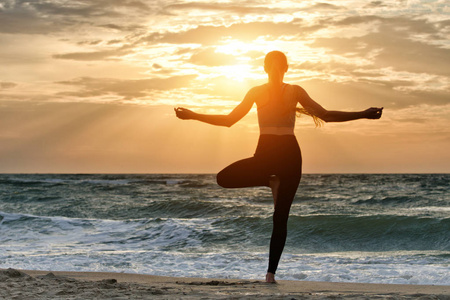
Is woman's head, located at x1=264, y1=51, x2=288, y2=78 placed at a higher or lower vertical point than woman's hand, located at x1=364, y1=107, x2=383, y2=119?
higher

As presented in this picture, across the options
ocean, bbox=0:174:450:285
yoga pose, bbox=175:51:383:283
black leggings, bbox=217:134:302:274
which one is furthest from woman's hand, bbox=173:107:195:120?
ocean, bbox=0:174:450:285

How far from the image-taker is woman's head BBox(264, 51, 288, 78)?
18.1 ft

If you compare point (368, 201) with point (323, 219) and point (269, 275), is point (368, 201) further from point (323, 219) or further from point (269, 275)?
point (269, 275)

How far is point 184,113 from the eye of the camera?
5.07m

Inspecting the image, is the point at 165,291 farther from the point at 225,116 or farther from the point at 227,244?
the point at 227,244

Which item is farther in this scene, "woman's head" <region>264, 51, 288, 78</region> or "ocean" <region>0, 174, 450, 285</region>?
"ocean" <region>0, 174, 450, 285</region>

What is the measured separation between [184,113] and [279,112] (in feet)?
3.03

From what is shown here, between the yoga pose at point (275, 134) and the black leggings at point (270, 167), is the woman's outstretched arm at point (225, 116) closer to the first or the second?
the yoga pose at point (275, 134)

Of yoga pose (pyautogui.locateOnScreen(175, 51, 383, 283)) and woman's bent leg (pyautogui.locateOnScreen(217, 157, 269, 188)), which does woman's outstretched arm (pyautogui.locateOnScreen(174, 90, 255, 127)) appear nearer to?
→ yoga pose (pyautogui.locateOnScreen(175, 51, 383, 283))

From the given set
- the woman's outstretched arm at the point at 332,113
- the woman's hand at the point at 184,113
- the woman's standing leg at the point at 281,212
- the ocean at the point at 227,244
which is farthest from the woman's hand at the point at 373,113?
the ocean at the point at 227,244

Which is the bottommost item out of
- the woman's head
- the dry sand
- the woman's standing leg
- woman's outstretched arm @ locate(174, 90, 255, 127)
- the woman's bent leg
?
the dry sand

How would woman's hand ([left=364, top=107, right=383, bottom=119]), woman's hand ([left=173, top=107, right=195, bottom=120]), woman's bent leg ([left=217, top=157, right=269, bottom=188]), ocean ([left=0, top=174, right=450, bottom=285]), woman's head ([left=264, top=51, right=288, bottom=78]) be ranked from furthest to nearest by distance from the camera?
ocean ([left=0, top=174, right=450, bottom=285]), woman's head ([left=264, top=51, right=288, bottom=78]), woman's bent leg ([left=217, top=157, right=269, bottom=188]), woman's hand ([left=173, top=107, right=195, bottom=120]), woman's hand ([left=364, top=107, right=383, bottom=119])

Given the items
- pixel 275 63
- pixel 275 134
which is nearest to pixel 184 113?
pixel 275 134

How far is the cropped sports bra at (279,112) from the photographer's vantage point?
539 centimetres
